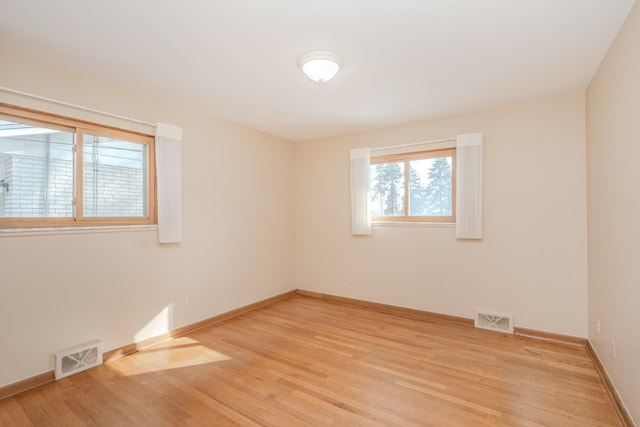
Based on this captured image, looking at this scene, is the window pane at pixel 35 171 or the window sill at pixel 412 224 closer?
the window pane at pixel 35 171

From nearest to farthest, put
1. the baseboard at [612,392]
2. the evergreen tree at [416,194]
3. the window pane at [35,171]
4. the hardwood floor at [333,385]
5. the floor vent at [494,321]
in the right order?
the baseboard at [612,392], the hardwood floor at [333,385], the window pane at [35,171], the floor vent at [494,321], the evergreen tree at [416,194]

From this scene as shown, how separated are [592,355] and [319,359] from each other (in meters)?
2.52

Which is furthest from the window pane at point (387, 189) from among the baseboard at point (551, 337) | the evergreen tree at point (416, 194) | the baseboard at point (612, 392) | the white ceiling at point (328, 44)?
A: the baseboard at point (612, 392)

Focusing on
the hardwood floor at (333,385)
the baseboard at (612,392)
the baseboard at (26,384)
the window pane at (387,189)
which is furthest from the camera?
the window pane at (387,189)

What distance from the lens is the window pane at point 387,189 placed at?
4.31 meters

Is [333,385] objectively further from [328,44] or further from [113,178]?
[113,178]

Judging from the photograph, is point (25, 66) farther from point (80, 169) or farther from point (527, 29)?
point (527, 29)

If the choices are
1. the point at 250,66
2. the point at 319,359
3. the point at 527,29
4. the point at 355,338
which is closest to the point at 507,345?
the point at 355,338

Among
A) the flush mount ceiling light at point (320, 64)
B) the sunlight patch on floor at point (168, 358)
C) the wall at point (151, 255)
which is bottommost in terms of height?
the sunlight patch on floor at point (168, 358)

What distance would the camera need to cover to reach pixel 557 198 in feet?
10.7

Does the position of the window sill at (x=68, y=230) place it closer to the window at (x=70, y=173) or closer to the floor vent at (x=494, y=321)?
the window at (x=70, y=173)

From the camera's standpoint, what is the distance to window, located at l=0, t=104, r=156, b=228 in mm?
2430

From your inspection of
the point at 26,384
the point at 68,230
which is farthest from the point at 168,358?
the point at 68,230

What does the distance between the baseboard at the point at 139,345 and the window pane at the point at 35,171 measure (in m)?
1.29
